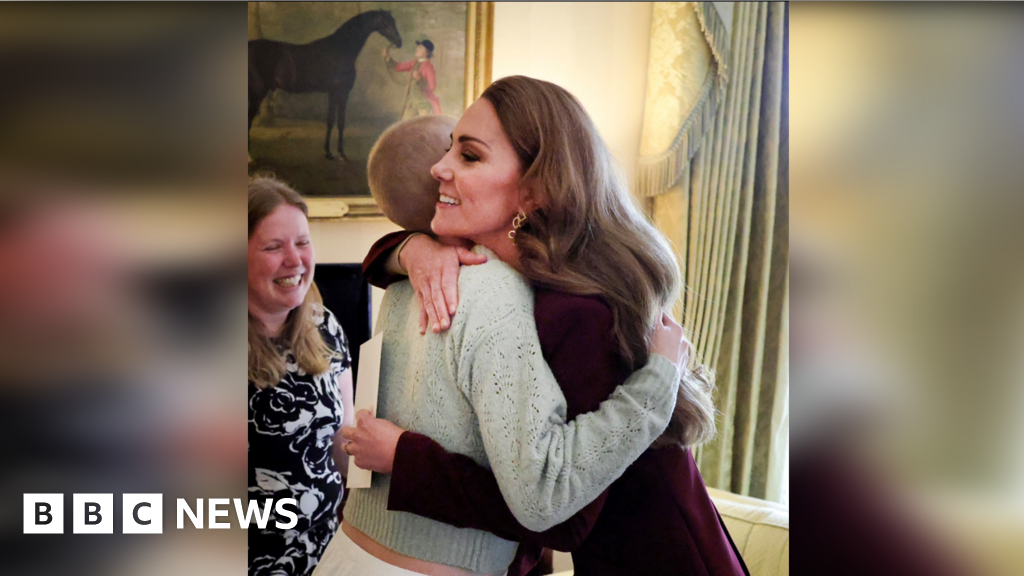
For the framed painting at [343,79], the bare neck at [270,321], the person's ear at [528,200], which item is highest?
the framed painting at [343,79]

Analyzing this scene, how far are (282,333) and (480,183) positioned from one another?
0.43m

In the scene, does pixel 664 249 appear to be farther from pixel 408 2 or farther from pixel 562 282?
pixel 408 2

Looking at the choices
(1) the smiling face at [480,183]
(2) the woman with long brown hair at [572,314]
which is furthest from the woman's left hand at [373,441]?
(1) the smiling face at [480,183]

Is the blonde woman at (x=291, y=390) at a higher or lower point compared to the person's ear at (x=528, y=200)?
lower

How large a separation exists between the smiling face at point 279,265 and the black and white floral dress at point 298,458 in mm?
59

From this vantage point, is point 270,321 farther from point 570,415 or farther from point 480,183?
point 570,415

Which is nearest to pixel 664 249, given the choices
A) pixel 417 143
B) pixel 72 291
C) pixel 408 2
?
pixel 417 143

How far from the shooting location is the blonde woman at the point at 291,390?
1.32 meters

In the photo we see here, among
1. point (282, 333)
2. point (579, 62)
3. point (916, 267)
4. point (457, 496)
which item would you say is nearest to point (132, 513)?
point (282, 333)

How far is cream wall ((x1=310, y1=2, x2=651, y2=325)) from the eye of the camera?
132 centimetres

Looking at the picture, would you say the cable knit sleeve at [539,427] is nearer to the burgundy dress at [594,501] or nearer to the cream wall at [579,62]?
the burgundy dress at [594,501]

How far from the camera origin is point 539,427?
44.3 inches

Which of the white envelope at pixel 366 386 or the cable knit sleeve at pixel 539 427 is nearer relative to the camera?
the cable knit sleeve at pixel 539 427

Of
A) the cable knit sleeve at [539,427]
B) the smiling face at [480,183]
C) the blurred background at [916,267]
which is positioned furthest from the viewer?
the blurred background at [916,267]
